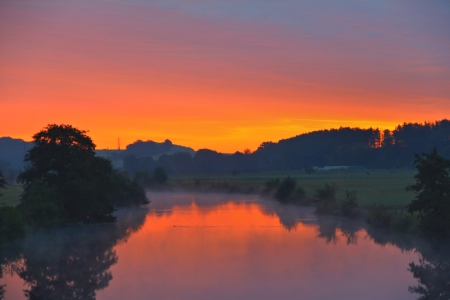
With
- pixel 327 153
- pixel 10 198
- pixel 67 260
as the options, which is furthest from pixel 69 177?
pixel 327 153

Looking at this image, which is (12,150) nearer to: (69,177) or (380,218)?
(69,177)

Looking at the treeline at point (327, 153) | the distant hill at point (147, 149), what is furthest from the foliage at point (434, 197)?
the distant hill at point (147, 149)

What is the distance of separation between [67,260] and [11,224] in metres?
Answer: 5.73

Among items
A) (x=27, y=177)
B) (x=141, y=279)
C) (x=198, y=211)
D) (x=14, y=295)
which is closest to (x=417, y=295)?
(x=141, y=279)

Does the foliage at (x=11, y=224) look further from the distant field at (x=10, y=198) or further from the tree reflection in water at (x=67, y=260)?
the distant field at (x=10, y=198)

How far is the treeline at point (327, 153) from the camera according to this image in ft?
390

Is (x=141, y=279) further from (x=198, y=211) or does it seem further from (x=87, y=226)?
(x=198, y=211)

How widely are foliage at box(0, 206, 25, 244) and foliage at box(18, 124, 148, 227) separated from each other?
510cm

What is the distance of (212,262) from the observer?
22.4 metres

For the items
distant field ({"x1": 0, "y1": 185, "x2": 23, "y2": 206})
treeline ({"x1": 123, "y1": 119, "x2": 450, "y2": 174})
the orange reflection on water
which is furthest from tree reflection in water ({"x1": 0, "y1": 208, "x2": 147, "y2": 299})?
treeline ({"x1": 123, "y1": 119, "x2": 450, "y2": 174})

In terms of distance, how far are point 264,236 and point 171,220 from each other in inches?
418

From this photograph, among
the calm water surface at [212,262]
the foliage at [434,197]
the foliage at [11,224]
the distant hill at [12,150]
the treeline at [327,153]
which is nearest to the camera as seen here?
the calm water surface at [212,262]

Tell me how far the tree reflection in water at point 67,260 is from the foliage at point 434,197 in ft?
43.8

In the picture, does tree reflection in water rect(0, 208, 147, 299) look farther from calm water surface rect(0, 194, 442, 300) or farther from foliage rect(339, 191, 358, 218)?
foliage rect(339, 191, 358, 218)
